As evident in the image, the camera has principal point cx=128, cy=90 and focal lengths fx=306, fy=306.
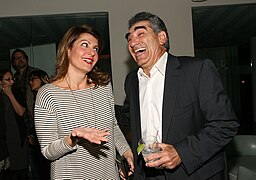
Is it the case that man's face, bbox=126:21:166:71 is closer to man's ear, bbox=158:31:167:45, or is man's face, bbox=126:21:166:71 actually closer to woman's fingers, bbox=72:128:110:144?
man's ear, bbox=158:31:167:45

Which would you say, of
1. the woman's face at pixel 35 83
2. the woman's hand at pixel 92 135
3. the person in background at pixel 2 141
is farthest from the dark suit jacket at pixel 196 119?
the woman's face at pixel 35 83

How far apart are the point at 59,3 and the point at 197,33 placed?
2.31 metres

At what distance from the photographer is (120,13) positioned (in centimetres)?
486

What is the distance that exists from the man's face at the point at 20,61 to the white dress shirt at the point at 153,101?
302 centimetres

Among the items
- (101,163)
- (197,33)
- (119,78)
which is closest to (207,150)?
(101,163)

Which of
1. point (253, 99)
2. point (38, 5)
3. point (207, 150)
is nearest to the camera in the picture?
point (207, 150)

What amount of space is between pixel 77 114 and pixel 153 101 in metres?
0.49

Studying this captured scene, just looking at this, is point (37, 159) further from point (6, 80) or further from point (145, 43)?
point (145, 43)

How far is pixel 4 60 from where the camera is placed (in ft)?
16.1

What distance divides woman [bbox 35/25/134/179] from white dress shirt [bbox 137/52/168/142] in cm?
24

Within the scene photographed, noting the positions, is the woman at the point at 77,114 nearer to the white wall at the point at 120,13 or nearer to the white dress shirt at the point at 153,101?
the white dress shirt at the point at 153,101

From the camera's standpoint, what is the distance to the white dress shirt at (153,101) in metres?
1.93

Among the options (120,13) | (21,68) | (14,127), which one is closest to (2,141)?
(14,127)

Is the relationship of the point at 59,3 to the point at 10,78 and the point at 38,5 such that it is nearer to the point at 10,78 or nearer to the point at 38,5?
the point at 38,5
